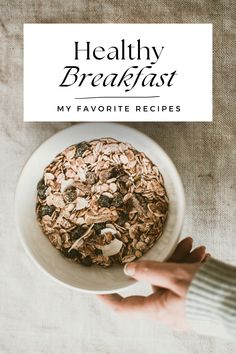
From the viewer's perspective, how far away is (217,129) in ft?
2.22

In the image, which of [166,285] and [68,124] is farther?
[68,124]

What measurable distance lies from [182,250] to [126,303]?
9 cm

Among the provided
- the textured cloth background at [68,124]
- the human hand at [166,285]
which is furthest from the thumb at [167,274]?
the textured cloth background at [68,124]

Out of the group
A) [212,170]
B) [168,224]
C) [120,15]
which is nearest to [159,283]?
[168,224]

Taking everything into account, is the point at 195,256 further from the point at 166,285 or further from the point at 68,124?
the point at 68,124

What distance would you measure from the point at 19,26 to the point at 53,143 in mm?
170

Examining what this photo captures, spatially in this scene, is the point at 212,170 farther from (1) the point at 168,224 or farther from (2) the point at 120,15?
(2) the point at 120,15

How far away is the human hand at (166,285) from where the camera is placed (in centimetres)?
54

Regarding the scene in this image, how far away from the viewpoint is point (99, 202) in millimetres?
636

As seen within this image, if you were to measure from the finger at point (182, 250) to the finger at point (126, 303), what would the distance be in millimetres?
59

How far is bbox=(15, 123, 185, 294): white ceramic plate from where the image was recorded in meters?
0.59

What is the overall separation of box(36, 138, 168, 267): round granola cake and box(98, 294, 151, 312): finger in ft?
0.13

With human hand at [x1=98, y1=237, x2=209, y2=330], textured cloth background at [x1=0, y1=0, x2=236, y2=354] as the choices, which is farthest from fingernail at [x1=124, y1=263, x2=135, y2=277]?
textured cloth background at [x1=0, y1=0, x2=236, y2=354]

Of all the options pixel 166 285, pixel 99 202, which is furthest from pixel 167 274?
pixel 99 202
